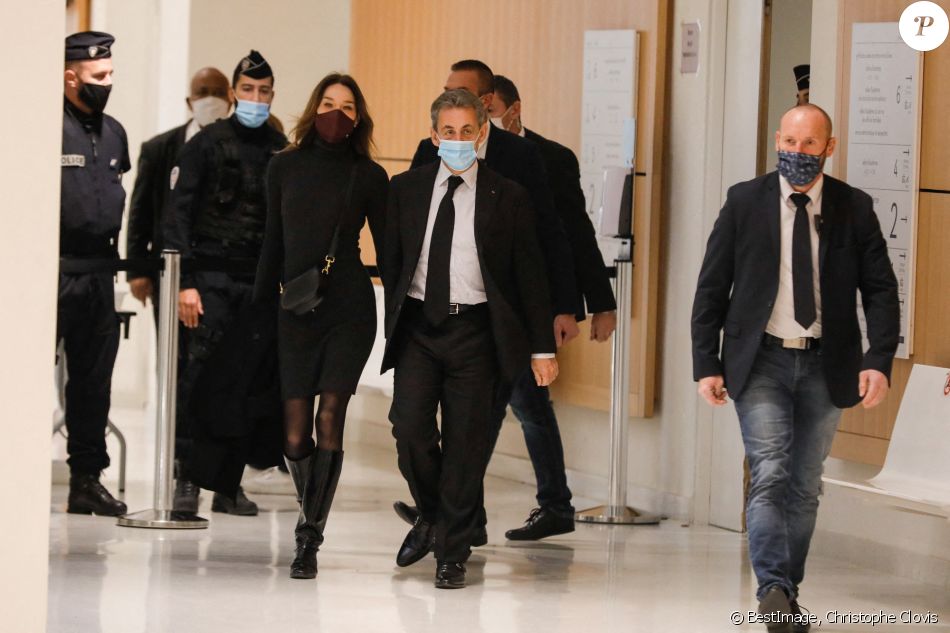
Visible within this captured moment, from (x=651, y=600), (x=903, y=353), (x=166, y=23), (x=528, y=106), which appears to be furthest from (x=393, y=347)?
(x=166, y=23)

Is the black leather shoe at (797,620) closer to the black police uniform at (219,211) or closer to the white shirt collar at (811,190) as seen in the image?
the white shirt collar at (811,190)

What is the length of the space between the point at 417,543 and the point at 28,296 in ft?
7.66

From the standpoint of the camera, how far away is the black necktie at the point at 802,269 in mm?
5047

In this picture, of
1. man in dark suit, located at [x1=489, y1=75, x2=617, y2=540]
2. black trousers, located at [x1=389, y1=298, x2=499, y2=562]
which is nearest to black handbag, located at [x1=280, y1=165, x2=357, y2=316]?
black trousers, located at [x1=389, y1=298, x2=499, y2=562]

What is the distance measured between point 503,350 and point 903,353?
56.0 inches

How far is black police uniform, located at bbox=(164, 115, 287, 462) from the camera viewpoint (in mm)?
6953

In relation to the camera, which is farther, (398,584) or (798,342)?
(398,584)

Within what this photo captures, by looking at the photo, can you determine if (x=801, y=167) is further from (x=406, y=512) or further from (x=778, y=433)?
(x=406, y=512)

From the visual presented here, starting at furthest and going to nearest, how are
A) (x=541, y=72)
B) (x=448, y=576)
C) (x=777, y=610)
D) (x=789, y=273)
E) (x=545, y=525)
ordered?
(x=541, y=72) → (x=545, y=525) → (x=448, y=576) → (x=789, y=273) → (x=777, y=610)

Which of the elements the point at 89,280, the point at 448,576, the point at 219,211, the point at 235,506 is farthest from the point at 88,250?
the point at 448,576

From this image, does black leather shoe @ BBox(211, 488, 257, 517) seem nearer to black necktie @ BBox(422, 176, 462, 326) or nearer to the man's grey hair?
black necktie @ BBox(422, 176, 462, 326)

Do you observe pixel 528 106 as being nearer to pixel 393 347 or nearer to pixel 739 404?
pixel 393 347

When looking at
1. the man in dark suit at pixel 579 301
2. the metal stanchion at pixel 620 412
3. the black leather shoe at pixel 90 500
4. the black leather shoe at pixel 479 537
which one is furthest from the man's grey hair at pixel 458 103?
the black leather shoe at pixel 90 500

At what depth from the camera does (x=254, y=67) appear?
268 inches
